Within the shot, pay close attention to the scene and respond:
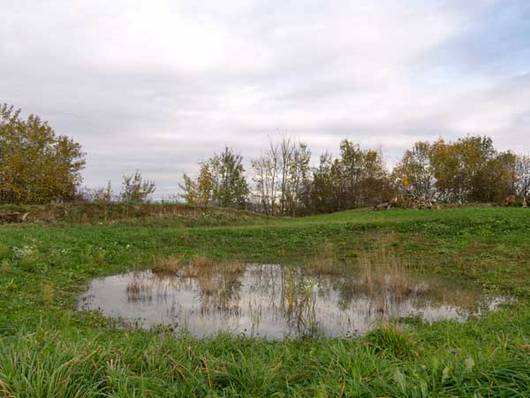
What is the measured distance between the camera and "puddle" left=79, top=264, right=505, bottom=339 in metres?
7.25

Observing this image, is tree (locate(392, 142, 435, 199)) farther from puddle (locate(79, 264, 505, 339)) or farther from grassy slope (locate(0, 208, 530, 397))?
puddle (locate(79, 264, 505, 339))

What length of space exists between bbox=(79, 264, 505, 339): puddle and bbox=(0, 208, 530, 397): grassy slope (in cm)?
74

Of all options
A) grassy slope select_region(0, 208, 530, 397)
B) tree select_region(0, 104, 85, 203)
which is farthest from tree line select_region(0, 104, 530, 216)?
grassy slope select_region(0, 208, 530, 397)

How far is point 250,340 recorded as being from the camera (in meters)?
5.86

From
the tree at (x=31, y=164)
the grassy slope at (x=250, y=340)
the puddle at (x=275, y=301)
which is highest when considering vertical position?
the tree at (x=31, y=164)

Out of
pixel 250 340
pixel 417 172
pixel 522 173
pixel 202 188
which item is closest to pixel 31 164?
pixel 202 188

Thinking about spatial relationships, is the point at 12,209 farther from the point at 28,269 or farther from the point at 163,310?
the point at 163,310

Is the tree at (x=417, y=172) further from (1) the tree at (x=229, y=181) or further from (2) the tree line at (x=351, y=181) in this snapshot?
(1) the tree at (x=229, y=181)

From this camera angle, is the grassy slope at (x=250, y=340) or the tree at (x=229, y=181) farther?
the tree at (x=229, y=181)

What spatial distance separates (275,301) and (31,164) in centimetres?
2592

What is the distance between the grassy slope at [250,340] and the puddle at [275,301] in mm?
741

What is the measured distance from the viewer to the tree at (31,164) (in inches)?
1128

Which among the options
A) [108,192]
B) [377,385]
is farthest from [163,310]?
[108,192]

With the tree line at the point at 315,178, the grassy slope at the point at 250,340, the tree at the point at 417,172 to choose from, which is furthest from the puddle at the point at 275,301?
the tree at the point at 417,172
